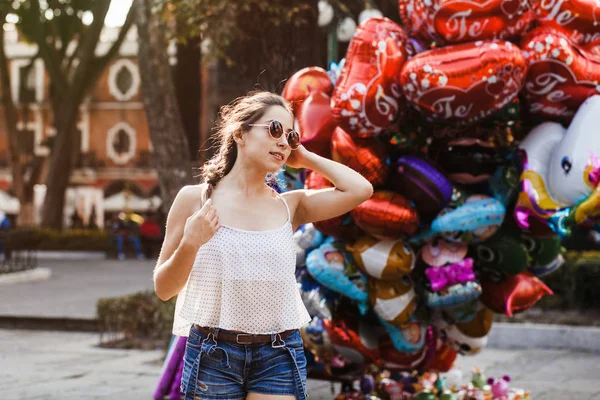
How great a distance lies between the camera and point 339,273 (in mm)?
5582

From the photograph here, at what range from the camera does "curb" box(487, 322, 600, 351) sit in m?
10.0

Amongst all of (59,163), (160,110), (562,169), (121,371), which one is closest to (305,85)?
(562,169)

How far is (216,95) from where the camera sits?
36750mm

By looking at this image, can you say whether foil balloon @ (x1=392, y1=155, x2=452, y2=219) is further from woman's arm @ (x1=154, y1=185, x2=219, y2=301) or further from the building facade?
the building facade

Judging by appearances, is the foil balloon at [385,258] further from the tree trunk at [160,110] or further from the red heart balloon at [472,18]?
the tree trunk at [160,110]

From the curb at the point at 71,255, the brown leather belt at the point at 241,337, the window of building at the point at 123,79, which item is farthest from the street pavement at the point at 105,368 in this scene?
the window of building at the point at 123,79

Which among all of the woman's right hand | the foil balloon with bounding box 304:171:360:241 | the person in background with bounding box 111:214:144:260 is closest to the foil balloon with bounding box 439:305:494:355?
the foil balloon with bounding box 304:171:360:241

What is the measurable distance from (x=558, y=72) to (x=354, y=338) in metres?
1.95

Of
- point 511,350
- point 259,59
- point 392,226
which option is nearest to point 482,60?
point 392,226

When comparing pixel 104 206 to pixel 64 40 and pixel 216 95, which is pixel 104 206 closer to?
pixel 216 95

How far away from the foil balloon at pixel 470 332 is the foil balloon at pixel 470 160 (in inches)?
35.1

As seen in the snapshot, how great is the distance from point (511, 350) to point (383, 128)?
18.1 ft

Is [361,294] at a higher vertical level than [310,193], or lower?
lower

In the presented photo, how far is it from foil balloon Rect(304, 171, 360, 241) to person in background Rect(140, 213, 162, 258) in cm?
2033
